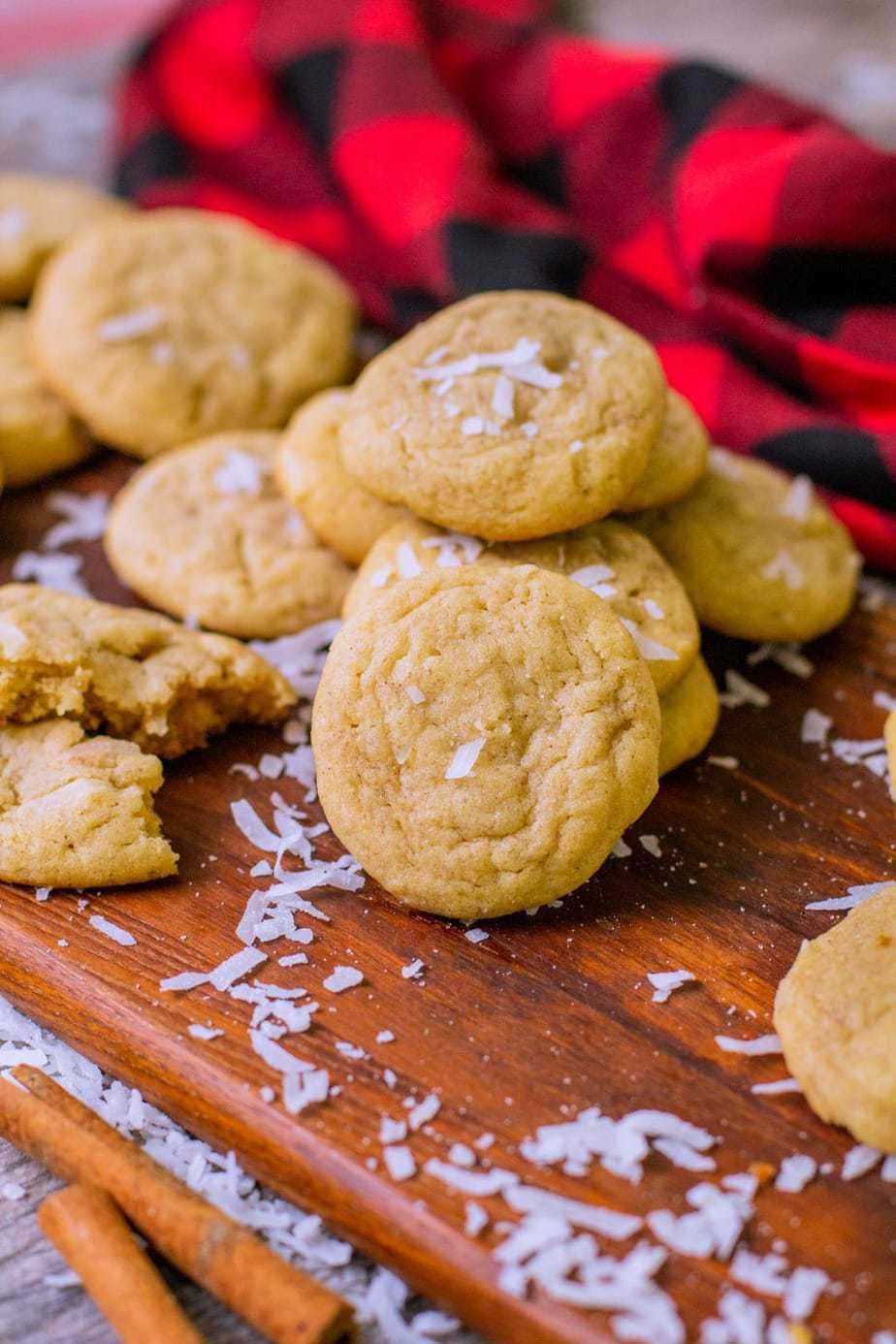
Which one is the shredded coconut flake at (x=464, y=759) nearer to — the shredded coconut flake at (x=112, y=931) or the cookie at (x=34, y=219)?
the shredded coconut flake at (x=112, y=931)

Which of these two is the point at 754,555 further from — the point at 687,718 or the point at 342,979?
the point at 342,979

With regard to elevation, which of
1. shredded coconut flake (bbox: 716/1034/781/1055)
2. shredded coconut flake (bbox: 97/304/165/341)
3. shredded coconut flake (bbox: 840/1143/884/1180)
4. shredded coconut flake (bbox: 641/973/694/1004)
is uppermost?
shredded coconut flake (bbox: 97/304/165/341)

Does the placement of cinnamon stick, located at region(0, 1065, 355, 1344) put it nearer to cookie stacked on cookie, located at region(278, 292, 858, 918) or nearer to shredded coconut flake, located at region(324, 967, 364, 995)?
shredded coconut flake, located at region(324, 967, 364, 995)

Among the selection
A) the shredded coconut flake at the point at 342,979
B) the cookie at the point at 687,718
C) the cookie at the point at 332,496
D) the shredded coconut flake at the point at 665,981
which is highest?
the cookie at the point at 332,496

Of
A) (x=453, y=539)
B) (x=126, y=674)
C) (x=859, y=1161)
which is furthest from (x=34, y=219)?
(x=859, y=1161)

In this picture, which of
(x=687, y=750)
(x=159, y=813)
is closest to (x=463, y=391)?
(x=687, y=750)

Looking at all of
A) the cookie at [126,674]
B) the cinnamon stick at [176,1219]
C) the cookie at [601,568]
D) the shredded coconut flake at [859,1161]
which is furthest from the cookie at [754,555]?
the cinnamon stick at [176,1219]

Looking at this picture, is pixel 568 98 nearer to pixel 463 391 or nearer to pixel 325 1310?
pixel 463 391

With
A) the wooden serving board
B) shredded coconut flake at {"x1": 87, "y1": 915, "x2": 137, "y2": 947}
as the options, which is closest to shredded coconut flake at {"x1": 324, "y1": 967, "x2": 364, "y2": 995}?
the wooden serving board
